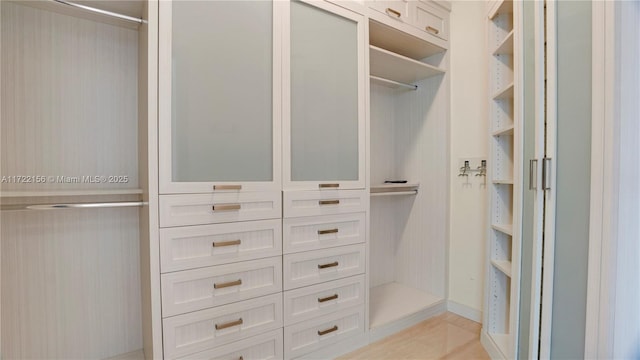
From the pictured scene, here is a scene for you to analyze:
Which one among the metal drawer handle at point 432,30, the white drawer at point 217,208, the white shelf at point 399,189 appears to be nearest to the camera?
the white drawer at point 217,208

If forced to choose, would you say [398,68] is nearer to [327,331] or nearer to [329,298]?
[329,298]

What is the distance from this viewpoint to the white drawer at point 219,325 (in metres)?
1.41

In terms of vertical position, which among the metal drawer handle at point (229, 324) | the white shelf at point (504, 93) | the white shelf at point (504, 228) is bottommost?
the metal drawer handle at point (229, 324)

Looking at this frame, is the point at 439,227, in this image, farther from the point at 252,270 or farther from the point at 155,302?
the point at 155,302

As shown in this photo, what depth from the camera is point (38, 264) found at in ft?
5.20

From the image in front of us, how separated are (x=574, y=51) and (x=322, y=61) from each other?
116 centimetres

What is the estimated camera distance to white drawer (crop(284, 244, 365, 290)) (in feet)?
5.65

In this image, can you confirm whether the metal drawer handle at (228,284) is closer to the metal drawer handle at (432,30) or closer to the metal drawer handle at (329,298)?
the metal drawer handle at (329,298)

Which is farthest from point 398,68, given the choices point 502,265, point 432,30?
point 502,265

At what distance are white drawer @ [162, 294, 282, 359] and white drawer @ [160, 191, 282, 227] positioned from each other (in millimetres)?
423

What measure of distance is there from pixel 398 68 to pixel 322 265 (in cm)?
162

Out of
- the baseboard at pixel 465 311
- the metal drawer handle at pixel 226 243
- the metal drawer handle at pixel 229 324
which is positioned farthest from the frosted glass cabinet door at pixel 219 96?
the baseboard at pixel 465 311

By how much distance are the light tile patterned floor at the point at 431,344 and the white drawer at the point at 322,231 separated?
2.24 ft

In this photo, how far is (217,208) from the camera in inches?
58.6
